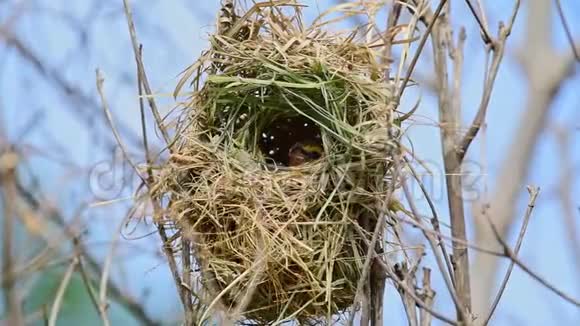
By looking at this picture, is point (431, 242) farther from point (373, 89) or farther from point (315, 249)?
point (373, 89)

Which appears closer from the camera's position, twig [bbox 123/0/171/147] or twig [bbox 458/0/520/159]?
twig [bbox 123/0/171/147]

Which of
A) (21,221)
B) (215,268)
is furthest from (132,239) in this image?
(21,221)

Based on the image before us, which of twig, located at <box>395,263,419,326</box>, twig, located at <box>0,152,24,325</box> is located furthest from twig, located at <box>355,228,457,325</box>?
twig, located at <box>0,152,24,325</box>

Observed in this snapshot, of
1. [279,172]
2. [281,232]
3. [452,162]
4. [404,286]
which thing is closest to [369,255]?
[404,286]

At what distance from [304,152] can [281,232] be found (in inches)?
9.8

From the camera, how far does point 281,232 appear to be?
5.55 feet

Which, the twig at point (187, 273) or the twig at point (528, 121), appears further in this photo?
the twig at point (528, 121)

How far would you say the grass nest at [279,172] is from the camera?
1699 mm

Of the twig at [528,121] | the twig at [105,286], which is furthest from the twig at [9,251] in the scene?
the twig at [528,121]

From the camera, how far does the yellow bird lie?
186cm

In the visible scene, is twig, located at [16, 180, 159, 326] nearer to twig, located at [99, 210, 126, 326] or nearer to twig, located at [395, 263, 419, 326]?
twig, located at [99, 210, 126, 326]

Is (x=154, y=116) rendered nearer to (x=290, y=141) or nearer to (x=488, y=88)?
(x=290, y=141)

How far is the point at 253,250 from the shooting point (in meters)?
1.71

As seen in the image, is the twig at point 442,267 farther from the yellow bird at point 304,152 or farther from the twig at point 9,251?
the twig at point 9,251
